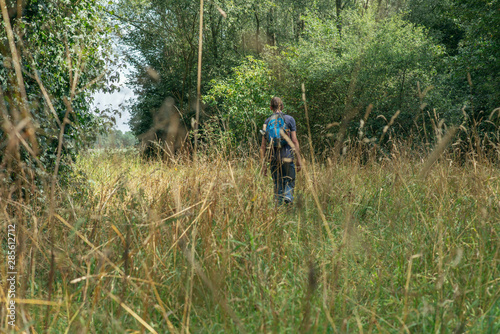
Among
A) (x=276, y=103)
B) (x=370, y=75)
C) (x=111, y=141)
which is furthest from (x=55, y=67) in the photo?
(x=370, y=75)

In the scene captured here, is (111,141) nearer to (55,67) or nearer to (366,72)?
(55,67)

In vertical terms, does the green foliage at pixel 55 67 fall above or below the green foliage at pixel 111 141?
above

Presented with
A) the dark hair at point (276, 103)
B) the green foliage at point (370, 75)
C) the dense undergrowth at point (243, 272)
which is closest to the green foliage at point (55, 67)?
the dense undergrowth at point (243, 272)

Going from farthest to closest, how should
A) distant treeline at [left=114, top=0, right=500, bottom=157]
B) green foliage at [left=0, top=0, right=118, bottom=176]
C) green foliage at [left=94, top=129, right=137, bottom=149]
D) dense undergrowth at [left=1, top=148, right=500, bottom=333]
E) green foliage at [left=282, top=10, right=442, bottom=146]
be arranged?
green foliage at [left=282, top=10, right=442, bottom=146] < distant treeline at [left=114, top=0, right=500, bottom=157] < green foliage at [left=0, top=0, right=118, bottom=176] < green foliage at [left=94, top=129, right=137, bottom=149] < dense undergrowth at [left=1, top=148, right=500, bottom=333]

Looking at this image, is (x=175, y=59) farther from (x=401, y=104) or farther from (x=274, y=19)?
(x=401, y=104)

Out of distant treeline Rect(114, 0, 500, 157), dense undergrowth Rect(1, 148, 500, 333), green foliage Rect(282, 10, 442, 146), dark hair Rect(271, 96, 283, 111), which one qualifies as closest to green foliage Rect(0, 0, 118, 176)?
dense undergrowth Rect(1, 148, 500, 333)

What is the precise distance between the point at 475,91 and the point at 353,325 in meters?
11.5

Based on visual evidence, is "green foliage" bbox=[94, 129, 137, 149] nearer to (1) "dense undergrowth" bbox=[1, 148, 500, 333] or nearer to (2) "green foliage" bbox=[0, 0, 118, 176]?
(1) "dense undergrowth" bbox=[1, 148, 500, 333]

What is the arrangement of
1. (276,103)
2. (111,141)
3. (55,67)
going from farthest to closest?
(276,103) → (55,67) → (111,141)

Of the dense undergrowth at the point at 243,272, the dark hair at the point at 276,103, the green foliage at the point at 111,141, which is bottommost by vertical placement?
the dense undergrowth at the point at 243,272

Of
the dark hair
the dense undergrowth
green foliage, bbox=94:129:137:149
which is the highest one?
the dark hair

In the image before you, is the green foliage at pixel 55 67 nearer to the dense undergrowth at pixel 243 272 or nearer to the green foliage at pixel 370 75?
the dense undergrowth at pixel 243 272

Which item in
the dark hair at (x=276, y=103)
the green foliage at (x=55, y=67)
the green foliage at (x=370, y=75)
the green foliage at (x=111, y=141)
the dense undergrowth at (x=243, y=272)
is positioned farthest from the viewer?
the green foliage at (x=370, y=75)

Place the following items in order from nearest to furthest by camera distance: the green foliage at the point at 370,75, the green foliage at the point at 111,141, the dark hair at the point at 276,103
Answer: the green foliage at the point at 111,141 → the dark hair at the point at 276,103 → the green foliage at the point at 370,75
